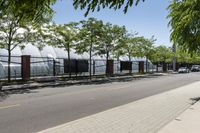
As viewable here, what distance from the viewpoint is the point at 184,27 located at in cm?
1881

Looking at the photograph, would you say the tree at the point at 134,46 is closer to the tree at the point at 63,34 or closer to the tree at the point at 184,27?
the tree at the point at 63,34

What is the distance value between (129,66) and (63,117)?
47987mm

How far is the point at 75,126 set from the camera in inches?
386

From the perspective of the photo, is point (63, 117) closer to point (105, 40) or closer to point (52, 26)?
point (52, 26)

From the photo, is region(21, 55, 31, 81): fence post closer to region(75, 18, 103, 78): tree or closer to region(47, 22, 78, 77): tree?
region(47, 22, 78, 77): tree

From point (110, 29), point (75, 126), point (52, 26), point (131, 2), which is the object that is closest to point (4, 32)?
point (52, 26)

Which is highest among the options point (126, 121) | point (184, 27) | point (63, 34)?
point (63, 34)

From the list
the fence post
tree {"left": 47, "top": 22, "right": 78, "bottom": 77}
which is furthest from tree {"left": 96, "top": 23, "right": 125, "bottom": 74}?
the fence post

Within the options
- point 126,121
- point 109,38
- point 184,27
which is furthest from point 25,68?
point 126,121

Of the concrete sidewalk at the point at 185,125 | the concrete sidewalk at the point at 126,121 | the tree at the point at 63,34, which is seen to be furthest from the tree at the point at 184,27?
the tree at the point at 63,34

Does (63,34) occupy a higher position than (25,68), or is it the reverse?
(63,34)

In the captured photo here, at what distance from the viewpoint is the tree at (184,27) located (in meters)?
18.2

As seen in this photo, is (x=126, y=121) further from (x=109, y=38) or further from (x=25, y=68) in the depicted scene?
(x=109, y=38)

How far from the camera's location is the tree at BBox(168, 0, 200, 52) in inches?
717
